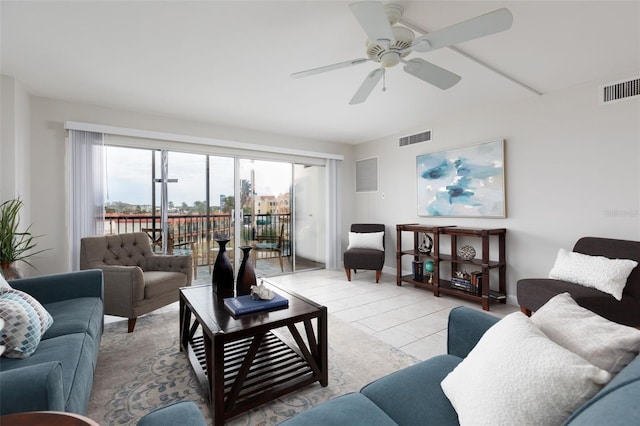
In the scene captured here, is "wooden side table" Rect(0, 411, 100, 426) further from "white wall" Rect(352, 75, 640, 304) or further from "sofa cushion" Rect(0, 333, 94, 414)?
"white wall" Rect(352, 75, 640, 304)

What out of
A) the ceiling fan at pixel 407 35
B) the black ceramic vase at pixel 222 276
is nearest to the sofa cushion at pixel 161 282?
the black ceramic vase at pixel 222 276

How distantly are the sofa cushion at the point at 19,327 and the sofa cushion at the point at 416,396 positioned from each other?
158 centimetres

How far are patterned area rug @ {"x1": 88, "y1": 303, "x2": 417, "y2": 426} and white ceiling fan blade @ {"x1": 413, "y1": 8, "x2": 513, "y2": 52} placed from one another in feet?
7.20

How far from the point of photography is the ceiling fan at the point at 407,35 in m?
1.49

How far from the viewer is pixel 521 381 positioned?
84 centimetres

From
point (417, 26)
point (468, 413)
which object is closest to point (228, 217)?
point (417, 26)

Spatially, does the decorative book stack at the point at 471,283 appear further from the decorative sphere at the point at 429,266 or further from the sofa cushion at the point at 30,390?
the sofa cushion at the point at 30,390

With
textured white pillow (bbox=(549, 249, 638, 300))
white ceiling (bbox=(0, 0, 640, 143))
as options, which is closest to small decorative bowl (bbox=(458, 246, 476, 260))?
textured white pillow (bbox=(549, 249, 638, 300))

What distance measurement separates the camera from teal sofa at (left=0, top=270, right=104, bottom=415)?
3.18 ft

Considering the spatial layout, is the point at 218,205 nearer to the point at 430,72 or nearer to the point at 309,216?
the point at 309,216

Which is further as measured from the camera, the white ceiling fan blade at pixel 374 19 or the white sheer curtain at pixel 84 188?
the white sheer curtain at pixel 84 188

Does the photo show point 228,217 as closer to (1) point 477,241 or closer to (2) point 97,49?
(2) point 97,49

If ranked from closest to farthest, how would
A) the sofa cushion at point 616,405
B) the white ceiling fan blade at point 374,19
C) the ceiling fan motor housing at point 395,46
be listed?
the sofa cushion at point 616,405 < the white ceiling fan blade at point 374,19 < the ceiling fan motor housing at point 395,46

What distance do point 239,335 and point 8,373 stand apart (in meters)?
0.88
